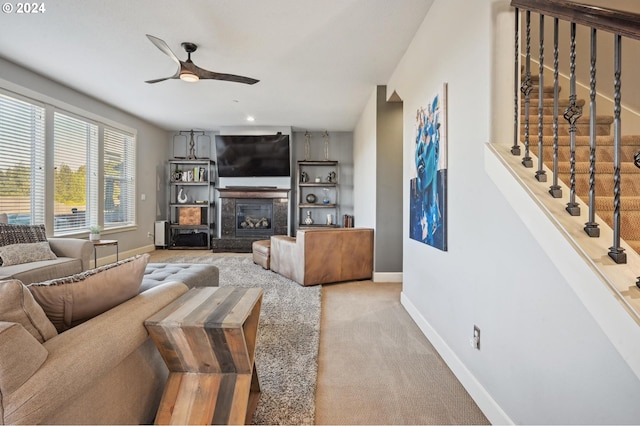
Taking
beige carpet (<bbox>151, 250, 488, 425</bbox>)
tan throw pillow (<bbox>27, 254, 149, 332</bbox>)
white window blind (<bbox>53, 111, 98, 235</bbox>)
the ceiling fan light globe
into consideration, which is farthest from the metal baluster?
white window blind (<bbox>53, 111, 98, 235</bbox>)

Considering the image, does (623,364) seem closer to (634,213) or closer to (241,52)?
(634,213)

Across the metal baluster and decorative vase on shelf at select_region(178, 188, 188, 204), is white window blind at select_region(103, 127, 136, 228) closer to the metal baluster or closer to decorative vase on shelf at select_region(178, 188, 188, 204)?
decorative vase on shelf at select_region(178, 188, 188, 204)

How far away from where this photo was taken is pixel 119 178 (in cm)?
548

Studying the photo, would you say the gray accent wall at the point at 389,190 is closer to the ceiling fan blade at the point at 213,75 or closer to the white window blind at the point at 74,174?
the ceiling fan blade at the point at 213,75

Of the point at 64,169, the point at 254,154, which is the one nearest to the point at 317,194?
the point at 254,154

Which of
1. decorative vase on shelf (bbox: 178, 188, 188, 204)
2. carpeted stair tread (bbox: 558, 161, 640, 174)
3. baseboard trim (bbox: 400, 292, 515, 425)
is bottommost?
baseboard trim (bbox: 400, 292, 515, 425)

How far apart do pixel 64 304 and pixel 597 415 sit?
1.83m

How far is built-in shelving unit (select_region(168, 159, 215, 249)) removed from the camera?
6.61 m

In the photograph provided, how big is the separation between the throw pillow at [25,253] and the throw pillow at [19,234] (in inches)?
2.5

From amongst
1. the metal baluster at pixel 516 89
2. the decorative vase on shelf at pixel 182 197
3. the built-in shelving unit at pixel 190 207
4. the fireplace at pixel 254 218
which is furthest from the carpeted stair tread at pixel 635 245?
the decorative vase on shelf at pixel 182 197

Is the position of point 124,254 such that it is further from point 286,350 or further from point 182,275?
point 286,350

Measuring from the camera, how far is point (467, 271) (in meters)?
1.81

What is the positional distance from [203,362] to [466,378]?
1.46 metres

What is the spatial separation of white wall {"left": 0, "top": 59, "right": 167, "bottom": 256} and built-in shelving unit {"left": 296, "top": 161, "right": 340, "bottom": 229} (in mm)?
3015
